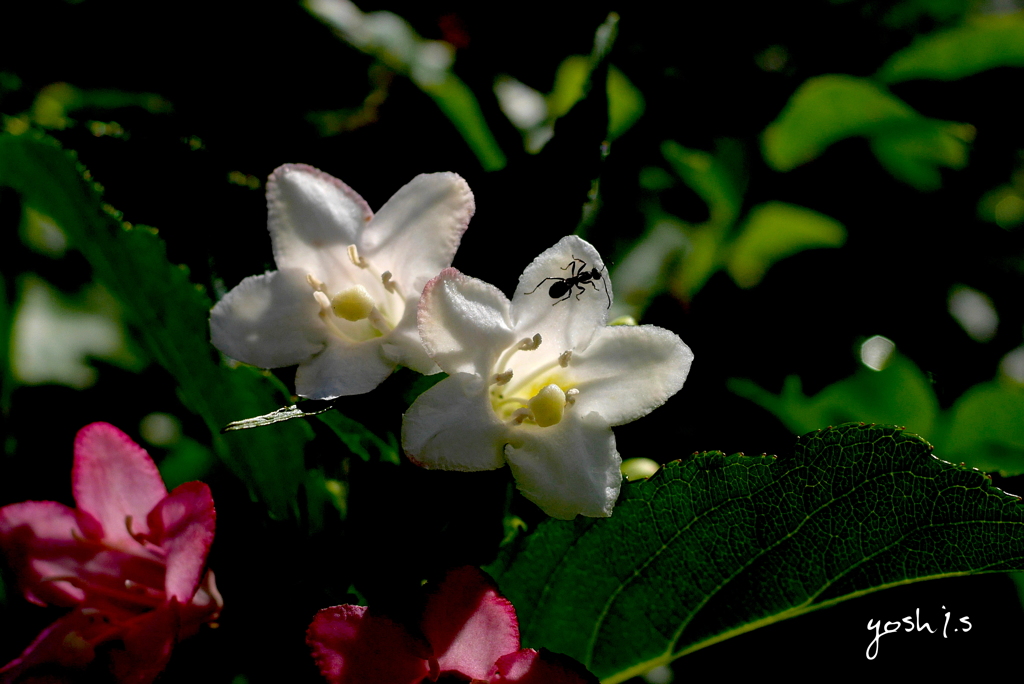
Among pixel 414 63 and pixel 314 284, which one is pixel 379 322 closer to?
pixel 314 284

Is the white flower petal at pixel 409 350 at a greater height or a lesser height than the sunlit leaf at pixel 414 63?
lesser

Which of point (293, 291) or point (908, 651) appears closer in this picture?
point (293, 291)

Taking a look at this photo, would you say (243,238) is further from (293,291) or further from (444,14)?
(444,14)

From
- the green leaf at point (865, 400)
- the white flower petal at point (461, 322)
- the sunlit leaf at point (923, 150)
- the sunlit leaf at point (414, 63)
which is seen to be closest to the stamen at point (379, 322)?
the white flower petal at point (461, 322)

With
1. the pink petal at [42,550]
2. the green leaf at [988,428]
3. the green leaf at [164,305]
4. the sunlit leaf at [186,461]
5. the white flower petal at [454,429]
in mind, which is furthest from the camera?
the sunlit leaf at [186,461]

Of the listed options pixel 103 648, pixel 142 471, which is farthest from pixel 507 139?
pixel 103 648

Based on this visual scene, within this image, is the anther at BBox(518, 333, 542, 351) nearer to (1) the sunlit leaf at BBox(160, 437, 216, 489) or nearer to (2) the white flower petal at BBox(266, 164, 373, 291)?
(2) the white flower petal at BBox(266, 164, 373, 291)

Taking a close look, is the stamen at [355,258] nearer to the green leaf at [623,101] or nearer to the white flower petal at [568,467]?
the white flower petal at [568,467]
